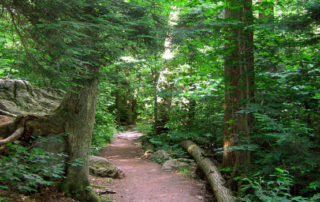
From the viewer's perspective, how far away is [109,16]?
4.23m

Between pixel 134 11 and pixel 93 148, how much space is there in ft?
21.4

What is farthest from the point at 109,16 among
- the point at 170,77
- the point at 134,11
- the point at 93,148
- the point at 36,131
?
the point at 170,77

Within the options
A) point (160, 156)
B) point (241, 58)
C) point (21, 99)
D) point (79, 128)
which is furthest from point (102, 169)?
point (241, 58)

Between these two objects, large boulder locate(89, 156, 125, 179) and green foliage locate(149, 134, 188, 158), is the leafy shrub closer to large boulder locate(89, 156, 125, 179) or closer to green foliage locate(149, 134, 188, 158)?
green foliage locate(149, 134, 188, 158)

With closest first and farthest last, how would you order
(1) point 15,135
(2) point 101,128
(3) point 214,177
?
1. (1) point 15,135
2. (3) point 214,177
3. (2) point 101,128

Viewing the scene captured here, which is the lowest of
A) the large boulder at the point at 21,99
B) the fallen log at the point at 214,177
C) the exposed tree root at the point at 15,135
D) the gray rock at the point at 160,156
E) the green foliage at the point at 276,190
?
the gray rock at the point at 160,156

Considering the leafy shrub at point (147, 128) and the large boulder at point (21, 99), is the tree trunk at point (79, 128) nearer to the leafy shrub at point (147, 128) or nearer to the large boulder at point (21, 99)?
the large boulder at point (21, 99)

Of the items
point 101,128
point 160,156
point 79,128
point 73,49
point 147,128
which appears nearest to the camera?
point 73,49

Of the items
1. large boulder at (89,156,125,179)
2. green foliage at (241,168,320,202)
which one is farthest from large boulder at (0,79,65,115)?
green foliage at (241,168,320,202)

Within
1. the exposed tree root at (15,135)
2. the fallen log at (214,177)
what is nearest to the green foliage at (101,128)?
the fallen log at (214,177)

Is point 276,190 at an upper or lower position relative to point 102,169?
upper

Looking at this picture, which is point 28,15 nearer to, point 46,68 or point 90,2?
point 46,68

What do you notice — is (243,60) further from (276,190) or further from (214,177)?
(214,177)

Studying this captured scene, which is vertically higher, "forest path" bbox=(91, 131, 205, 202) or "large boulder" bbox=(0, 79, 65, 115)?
"large boulder" bbox=(0, 79, 65, 115)
